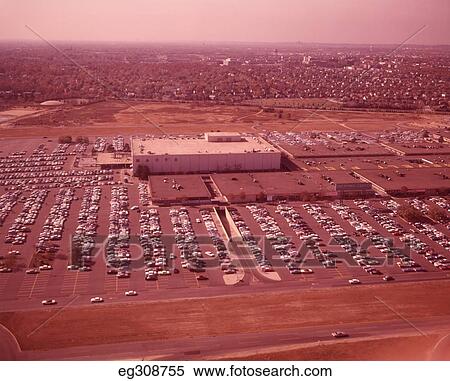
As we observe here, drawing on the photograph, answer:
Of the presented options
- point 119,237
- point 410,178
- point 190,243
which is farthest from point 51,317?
point 410,178

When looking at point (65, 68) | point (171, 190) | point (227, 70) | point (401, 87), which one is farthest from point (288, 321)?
point (227, 70)

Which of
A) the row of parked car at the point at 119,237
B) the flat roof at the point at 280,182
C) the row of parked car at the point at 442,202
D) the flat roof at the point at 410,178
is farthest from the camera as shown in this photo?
the flat roof at the point at 410,178

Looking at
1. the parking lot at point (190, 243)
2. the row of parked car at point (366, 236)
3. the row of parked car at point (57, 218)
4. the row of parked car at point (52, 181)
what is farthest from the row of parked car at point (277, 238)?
the row of parked car at point (52, 181)

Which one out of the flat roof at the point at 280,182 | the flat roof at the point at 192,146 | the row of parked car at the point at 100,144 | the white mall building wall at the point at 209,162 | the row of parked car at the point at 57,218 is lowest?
the row of parked car at the point at 57,218

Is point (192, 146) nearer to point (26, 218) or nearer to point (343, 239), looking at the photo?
point (26, 218)

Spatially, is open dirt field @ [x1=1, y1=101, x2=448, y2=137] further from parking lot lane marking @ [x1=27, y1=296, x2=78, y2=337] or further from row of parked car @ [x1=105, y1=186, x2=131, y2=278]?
parking lot lane marking @ [x1=27, y1=296, x2=78, y2=337]

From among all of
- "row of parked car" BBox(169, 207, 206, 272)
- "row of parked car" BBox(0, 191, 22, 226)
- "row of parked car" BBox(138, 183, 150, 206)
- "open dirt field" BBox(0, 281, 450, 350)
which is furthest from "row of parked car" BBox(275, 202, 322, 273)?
"row of parked car" BBox(0, 191, 22, 226)

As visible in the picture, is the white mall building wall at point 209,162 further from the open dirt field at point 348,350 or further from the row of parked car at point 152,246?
the open dirt field at point 348,350
